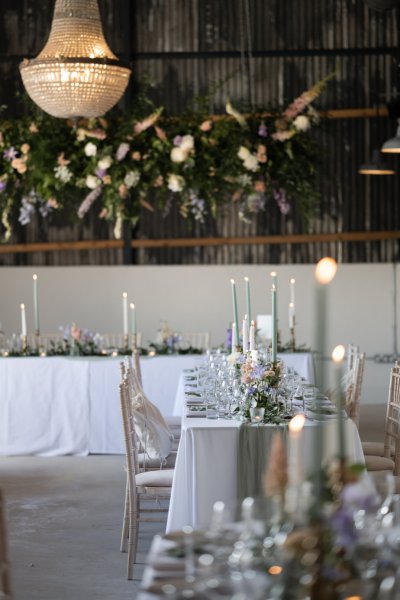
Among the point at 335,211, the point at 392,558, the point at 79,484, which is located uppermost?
the point at 335,211

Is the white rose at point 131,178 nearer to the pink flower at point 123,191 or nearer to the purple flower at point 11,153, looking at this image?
the pink flower at point 123,191

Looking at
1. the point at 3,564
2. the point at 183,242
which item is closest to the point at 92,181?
the point at 183,242

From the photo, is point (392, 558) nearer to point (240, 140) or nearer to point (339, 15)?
point (240, 140)

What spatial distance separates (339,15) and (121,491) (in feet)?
25.1

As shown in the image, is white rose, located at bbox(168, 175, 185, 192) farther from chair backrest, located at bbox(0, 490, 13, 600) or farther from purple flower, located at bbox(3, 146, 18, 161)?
chair backrest, located at bbox(0, 490, 13, 600)

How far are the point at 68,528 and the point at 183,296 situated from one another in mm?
6989

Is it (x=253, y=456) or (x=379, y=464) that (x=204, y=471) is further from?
(x=379, y=464)

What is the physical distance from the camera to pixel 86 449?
9.04 metres

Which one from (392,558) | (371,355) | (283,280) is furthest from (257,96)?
(392,558)

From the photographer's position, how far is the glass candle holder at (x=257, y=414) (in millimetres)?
5344

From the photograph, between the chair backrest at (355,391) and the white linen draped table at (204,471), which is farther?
the chair backrest at (355,391)

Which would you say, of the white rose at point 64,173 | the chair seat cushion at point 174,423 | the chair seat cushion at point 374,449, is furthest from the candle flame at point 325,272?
the white rose at point 64,173

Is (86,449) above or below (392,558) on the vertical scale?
below

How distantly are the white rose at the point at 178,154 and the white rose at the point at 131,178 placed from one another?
332mm
